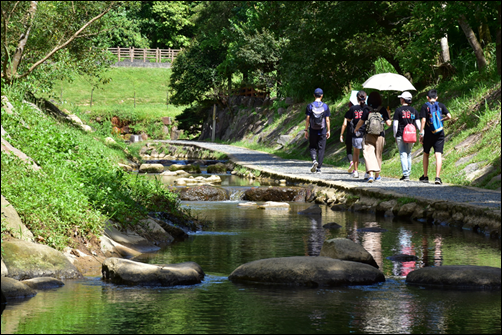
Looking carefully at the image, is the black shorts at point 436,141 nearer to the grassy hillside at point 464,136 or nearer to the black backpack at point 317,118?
→ the grassy hillside at point 464,136

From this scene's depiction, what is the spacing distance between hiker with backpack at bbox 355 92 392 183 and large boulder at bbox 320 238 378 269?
303 inches

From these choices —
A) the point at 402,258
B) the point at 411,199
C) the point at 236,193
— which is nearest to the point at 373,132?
the point at 411,199

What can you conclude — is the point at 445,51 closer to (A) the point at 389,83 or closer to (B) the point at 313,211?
(A) the point at 389,83

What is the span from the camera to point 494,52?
2264 centimetres

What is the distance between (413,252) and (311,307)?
3701mm

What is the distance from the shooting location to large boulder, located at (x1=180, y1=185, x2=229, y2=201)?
58.6 ft

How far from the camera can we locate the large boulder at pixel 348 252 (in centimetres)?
861

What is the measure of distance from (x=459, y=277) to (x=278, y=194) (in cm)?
1038

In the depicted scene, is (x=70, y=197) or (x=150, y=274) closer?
(x=150, y=274)

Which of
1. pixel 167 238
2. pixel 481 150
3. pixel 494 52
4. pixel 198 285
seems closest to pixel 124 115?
pixel 494 52

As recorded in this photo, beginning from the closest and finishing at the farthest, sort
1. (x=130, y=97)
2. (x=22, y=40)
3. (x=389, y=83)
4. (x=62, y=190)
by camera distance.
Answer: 1. (x=62, y=190)
2. (x=389, y=83)
3. (x=22, y=40)
4. (x=130, y=97)

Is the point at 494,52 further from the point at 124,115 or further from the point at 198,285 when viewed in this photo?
the point at 124,115

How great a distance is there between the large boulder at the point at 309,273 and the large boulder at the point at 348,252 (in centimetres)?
72

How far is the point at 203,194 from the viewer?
1797 cm
